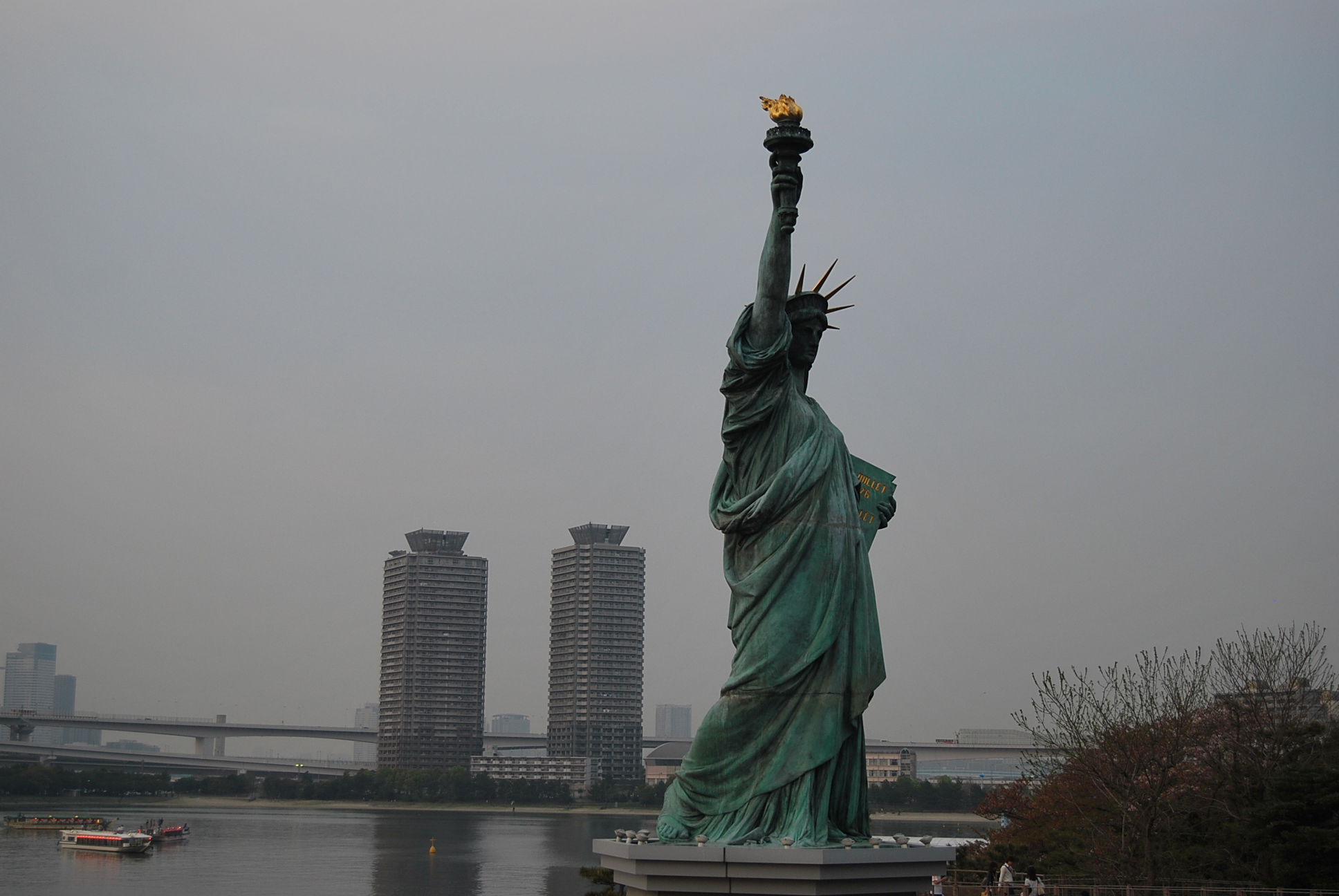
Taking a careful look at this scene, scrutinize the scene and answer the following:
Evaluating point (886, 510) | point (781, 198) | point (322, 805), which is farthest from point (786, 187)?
point (322, 805)

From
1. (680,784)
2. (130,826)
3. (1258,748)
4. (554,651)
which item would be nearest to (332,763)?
(554,651)

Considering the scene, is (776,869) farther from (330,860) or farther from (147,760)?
(147,760)

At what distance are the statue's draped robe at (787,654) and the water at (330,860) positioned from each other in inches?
1342

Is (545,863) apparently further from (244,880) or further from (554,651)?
(554,651)

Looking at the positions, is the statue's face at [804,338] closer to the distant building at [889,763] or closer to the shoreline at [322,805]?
the shoreline at [322,805]

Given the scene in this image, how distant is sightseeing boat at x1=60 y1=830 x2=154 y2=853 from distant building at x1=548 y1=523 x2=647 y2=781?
7061cm

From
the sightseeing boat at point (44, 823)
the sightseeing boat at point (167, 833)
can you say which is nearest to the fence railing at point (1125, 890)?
the sightseeing boat at point (167, 833)

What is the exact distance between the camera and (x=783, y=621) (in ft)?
35.3

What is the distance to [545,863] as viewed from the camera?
181ft

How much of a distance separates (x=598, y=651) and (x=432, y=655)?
57.6ft

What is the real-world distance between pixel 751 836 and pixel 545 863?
47.6 meters

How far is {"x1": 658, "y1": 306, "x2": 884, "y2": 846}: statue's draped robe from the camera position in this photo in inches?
416

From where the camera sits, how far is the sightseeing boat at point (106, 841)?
205 ft

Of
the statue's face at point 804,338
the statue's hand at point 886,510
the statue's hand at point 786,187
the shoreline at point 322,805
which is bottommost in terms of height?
the shoreline at point 322,805
